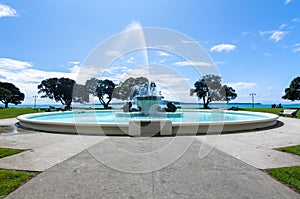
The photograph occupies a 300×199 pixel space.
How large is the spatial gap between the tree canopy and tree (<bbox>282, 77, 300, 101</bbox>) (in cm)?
1627

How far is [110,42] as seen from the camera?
492 inches

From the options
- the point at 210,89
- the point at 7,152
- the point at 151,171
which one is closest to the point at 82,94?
the point at 210,89

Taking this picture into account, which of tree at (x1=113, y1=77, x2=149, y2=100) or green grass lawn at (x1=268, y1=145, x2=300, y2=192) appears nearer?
green grass lawn at (x1=268, y1=145, x2=300, y2=192)

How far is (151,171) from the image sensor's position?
446 cm

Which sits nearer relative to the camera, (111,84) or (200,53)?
(200,53)

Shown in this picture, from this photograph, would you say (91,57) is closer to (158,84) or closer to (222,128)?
(222,128)

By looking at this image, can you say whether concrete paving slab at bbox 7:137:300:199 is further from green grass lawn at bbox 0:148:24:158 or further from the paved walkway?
green grass lawn at bbox 0:148:24:158

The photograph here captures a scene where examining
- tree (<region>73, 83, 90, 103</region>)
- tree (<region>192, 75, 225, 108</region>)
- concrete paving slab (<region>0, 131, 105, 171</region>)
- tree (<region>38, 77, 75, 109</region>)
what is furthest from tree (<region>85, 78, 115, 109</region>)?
concrete paving slab (<region>0, 131, 105, 171</region>)

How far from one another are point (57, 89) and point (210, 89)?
3669 cm

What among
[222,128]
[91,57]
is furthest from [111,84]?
[222,128]

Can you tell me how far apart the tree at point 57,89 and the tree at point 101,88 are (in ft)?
34.0

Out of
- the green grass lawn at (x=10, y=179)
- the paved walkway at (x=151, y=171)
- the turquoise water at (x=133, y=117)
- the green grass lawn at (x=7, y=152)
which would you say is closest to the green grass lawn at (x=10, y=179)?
the green grass lawn at (x=10, y=179)

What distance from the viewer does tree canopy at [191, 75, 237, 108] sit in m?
41.6

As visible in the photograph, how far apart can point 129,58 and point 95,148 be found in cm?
1081
